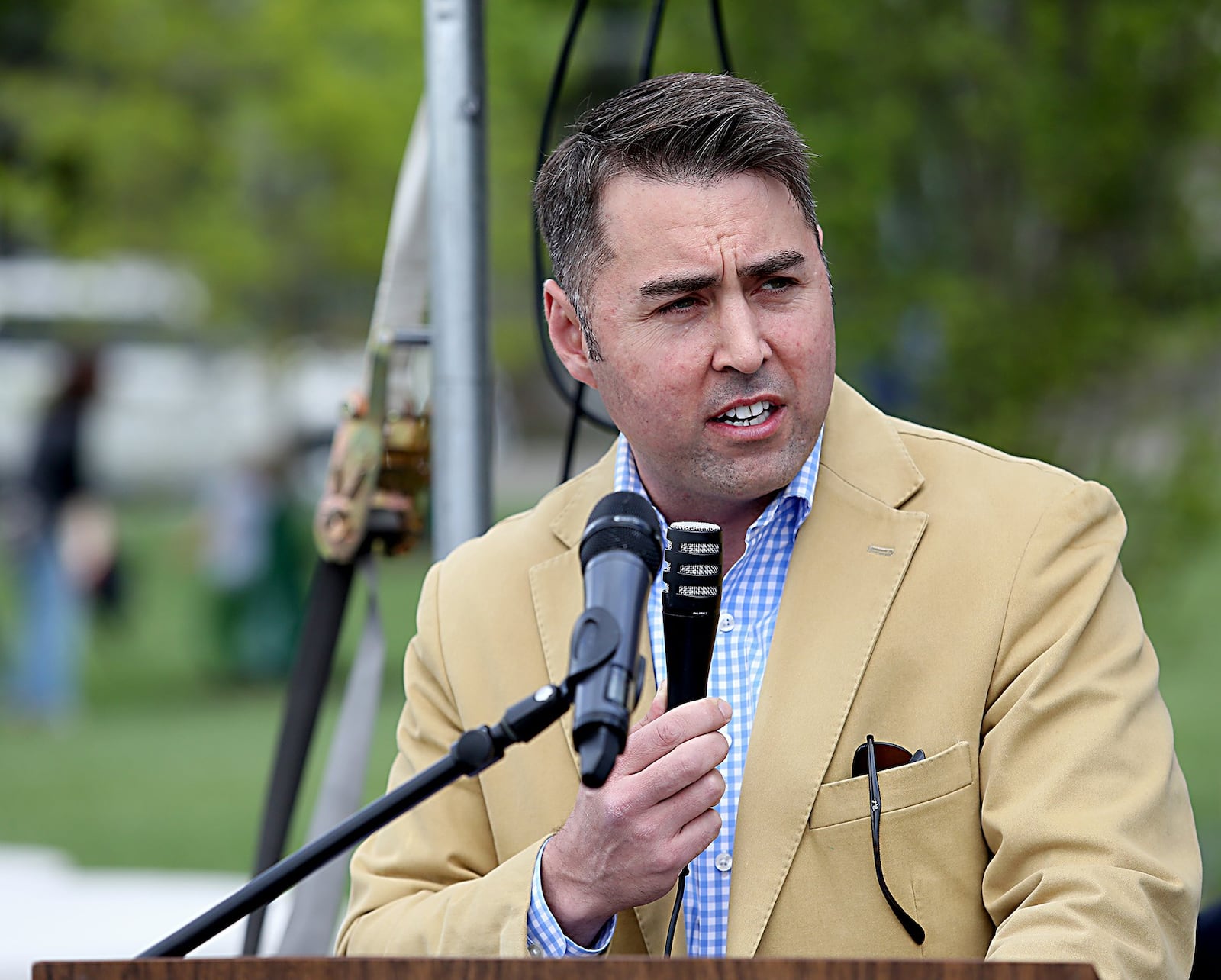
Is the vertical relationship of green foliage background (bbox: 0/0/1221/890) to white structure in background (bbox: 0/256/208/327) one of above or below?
below

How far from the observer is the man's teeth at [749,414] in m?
2.33

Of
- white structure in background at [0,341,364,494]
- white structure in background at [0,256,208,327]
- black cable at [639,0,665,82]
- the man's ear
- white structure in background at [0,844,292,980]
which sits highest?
white structure in background at [0,256,208,327]

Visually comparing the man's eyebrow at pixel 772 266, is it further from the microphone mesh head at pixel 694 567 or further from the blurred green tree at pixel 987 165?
the blurred green tree at pixel 987 165

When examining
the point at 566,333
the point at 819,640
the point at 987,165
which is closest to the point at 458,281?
the point at 566,333

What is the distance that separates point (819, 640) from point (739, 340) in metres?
0.46

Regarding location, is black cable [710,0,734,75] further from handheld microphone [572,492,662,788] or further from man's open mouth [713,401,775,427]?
handheld microphone [572,492,662,788]

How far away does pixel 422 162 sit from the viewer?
122 inches

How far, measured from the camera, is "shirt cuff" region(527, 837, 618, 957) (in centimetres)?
217

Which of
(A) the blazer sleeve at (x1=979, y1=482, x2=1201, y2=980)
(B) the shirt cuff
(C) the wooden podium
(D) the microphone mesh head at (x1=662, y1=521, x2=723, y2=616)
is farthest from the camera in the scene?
(B) the shirt cuff

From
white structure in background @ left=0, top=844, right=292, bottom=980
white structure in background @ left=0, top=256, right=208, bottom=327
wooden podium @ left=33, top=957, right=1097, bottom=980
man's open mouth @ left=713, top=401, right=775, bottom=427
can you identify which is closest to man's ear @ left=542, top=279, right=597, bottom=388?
man's open mouth @ left=713, top=401, right=775, bottom=427

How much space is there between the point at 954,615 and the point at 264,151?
44.8 feet

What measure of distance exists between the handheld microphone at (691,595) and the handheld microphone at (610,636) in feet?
0.14

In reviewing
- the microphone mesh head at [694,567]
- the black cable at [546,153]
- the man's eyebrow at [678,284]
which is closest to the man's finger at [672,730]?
the microphone mesh head at [694,567]

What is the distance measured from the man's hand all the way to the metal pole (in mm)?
1014
